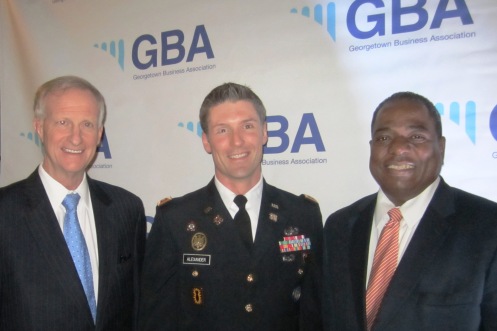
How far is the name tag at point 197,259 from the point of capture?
5.75 ft

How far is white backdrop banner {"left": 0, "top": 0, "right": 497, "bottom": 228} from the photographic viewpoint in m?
2.09

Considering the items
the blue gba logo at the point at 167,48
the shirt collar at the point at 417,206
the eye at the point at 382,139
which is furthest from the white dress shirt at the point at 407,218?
the blue gba logo at the point at 167,48

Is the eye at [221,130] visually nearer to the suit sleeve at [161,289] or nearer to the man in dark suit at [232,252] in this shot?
the man in dark suit at [232,252]

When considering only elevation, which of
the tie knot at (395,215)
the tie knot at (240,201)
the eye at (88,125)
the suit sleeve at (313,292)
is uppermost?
the eye at (88,125)

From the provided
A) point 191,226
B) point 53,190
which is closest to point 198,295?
point 191,226

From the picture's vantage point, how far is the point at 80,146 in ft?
5.80

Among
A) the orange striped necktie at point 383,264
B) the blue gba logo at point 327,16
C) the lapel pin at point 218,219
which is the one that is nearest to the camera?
the orange striped necktie at point 383,264

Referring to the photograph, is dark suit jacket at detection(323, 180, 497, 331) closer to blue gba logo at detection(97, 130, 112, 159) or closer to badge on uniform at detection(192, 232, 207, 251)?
badge on uniform at detection(192, 232, 207, 251)

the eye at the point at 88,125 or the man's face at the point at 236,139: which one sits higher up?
the eye at the point at 88,125

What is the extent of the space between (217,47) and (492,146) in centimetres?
168

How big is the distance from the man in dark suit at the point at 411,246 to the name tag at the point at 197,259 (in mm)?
507

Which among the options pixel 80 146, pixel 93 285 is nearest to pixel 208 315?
pixel 93 285

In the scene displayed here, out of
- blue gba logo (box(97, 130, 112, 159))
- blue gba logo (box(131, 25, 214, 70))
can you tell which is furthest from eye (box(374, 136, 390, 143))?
blue gba logo (box(97, 130, 112, 159))

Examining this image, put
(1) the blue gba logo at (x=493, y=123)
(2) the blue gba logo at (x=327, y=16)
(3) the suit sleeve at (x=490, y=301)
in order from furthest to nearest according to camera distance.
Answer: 1. (2) the blue gba logo at (x=327, y=16)
2. (1) the blue gba logo at (x=493, y=123)
3. (3) the suit sleeve at (x=490, y=301)
